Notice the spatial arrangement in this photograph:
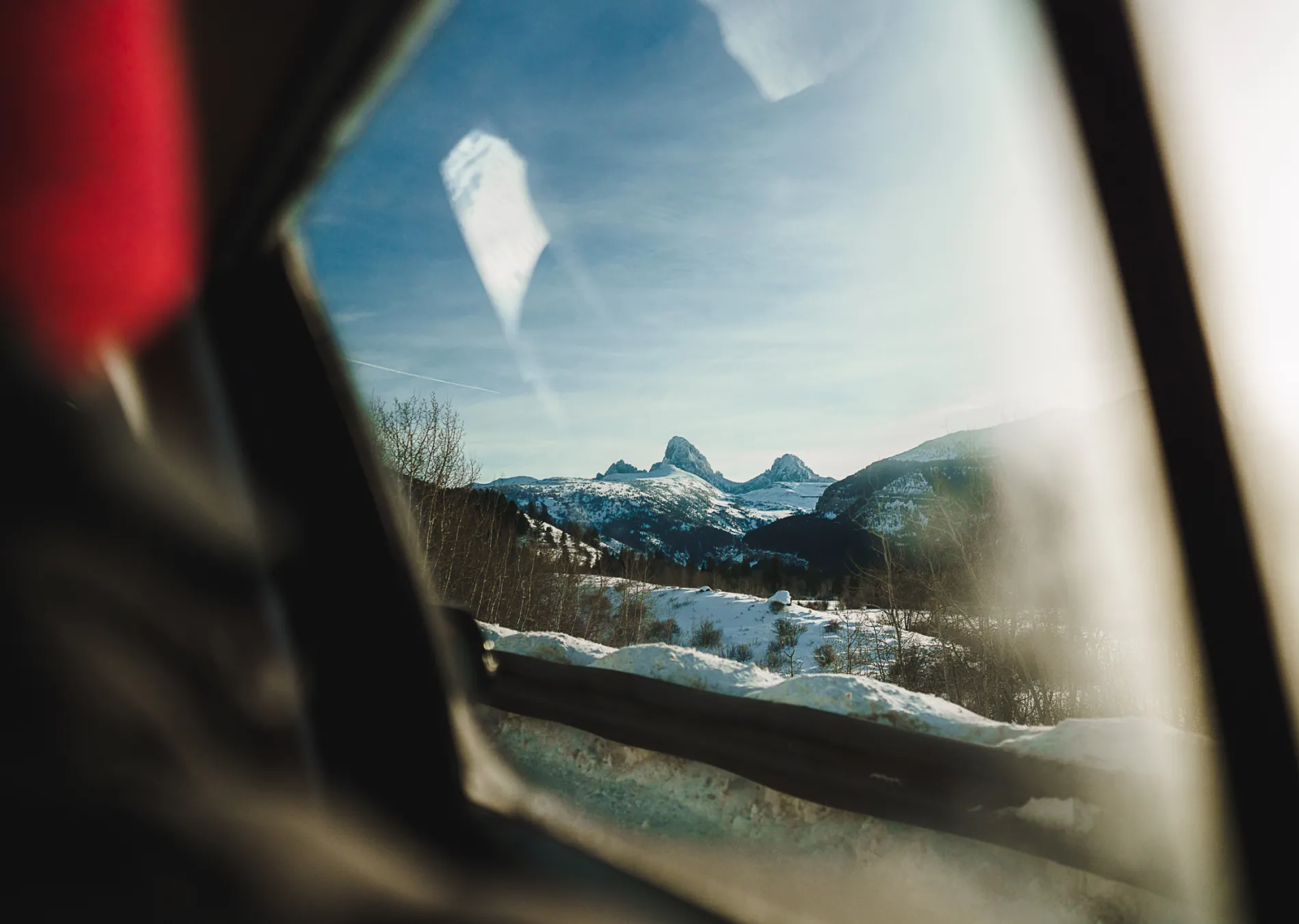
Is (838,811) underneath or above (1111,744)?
underneath

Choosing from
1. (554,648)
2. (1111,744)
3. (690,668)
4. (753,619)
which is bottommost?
(753,619)

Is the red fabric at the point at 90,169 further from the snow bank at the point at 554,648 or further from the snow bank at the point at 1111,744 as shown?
the snow bank at the point at 1111,744

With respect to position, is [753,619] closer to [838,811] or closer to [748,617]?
[748,617]

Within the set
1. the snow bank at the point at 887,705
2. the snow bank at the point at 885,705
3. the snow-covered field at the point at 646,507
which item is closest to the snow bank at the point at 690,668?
the snow bank at the point at 885,705

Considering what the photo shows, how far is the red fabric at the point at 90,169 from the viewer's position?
5.69 feet

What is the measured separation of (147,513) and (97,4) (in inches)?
51.8

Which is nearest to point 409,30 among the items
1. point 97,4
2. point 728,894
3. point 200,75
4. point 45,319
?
point 200,75

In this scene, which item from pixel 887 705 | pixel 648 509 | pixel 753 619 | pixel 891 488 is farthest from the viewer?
pixel 648 509

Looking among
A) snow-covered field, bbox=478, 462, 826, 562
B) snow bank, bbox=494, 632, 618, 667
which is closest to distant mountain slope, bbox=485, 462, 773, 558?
snow-covered field, bbox=478, 462, 826, 562

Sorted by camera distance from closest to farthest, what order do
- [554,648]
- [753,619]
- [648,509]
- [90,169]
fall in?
[90,169] → [554,648] → [753,619] → [648,509]

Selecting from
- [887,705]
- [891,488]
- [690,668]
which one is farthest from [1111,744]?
[891,488]

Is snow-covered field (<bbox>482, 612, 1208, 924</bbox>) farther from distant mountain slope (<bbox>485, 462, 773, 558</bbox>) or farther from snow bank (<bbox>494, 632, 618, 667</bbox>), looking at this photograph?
distant mountain slope (<bbox>485, 462, 773, 558</bbox>)

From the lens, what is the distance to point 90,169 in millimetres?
1978

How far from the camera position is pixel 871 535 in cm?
3603
